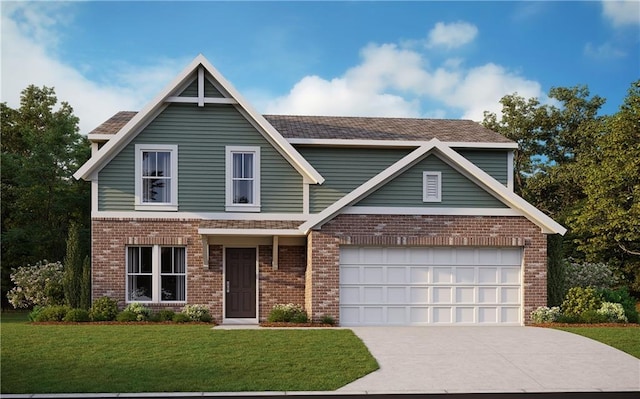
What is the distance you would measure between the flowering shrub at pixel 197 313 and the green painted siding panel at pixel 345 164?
5431mm

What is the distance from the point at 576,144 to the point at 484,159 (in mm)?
19732

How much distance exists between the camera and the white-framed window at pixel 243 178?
22875 mm

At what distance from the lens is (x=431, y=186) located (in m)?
21.5

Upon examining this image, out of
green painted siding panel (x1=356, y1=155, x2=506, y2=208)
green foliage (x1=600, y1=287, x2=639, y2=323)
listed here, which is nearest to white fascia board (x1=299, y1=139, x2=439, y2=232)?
green painted siding panel (x1=356, y1=155, x2=506, y2=208)

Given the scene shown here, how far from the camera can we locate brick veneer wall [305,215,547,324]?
20688 millimetres

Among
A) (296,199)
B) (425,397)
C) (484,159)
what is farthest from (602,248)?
(425,397)

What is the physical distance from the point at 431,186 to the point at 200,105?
7.62 meters

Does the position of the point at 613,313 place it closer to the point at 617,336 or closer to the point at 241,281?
the point at 617,336

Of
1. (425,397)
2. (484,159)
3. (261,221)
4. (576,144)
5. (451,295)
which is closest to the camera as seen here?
(425,397)

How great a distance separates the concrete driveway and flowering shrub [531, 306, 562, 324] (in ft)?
5.81

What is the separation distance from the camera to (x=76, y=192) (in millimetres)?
34969

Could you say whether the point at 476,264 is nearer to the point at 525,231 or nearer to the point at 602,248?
the point at 525,231

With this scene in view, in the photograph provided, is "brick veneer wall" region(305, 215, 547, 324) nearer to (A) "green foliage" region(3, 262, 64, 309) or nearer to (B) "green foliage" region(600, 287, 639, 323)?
(B) "green foliage" region(600, 287, 639, 323)

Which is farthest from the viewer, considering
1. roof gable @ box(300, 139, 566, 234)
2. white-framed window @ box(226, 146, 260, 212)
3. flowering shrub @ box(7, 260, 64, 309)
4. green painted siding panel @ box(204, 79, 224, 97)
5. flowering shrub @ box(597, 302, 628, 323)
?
flowering shrub @ box(7, 260, 64, 309)
